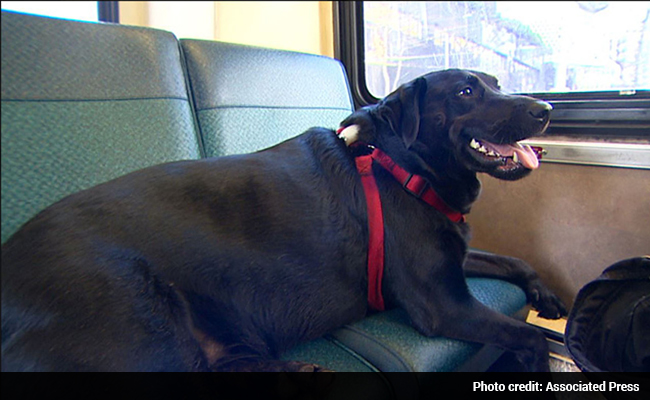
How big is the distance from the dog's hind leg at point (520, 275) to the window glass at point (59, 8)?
2.30 m

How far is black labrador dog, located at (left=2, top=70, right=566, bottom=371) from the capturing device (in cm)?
76

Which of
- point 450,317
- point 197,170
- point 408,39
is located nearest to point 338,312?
point 450,317

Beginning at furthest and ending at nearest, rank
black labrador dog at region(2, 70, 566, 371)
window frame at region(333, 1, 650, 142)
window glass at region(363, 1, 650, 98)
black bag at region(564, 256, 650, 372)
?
window glass at region(363, 1, 650, 98)
window frame at region(333, 1, 650, 142)
black bag at region(564, 256, 650, 372)
black labrador dog at region(2, 70, 566, 371)

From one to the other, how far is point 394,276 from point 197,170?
57 cm

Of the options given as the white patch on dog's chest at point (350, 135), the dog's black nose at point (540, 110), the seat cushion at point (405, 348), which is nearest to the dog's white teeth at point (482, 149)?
the dog's black nose at point (540, 110)

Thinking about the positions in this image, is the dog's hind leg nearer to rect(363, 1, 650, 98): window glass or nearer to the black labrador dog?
the black labrador dog

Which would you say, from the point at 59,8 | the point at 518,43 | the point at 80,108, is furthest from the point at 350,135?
the point at 59,8

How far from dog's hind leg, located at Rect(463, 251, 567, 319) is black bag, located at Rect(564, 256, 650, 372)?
19 cm

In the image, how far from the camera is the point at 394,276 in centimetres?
109

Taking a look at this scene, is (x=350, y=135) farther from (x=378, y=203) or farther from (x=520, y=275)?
(x=520, y=275)

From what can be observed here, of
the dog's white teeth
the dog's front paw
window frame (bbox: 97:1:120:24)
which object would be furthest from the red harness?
window frame (bbox: 97:1:120:24)

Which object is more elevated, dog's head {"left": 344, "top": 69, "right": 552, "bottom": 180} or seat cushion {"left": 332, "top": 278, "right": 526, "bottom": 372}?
dog's head {"left": 344, "top": 69, "right": 552, "bottom": 180}

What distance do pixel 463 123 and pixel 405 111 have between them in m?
0.16

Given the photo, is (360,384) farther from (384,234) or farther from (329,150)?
(329,150)
